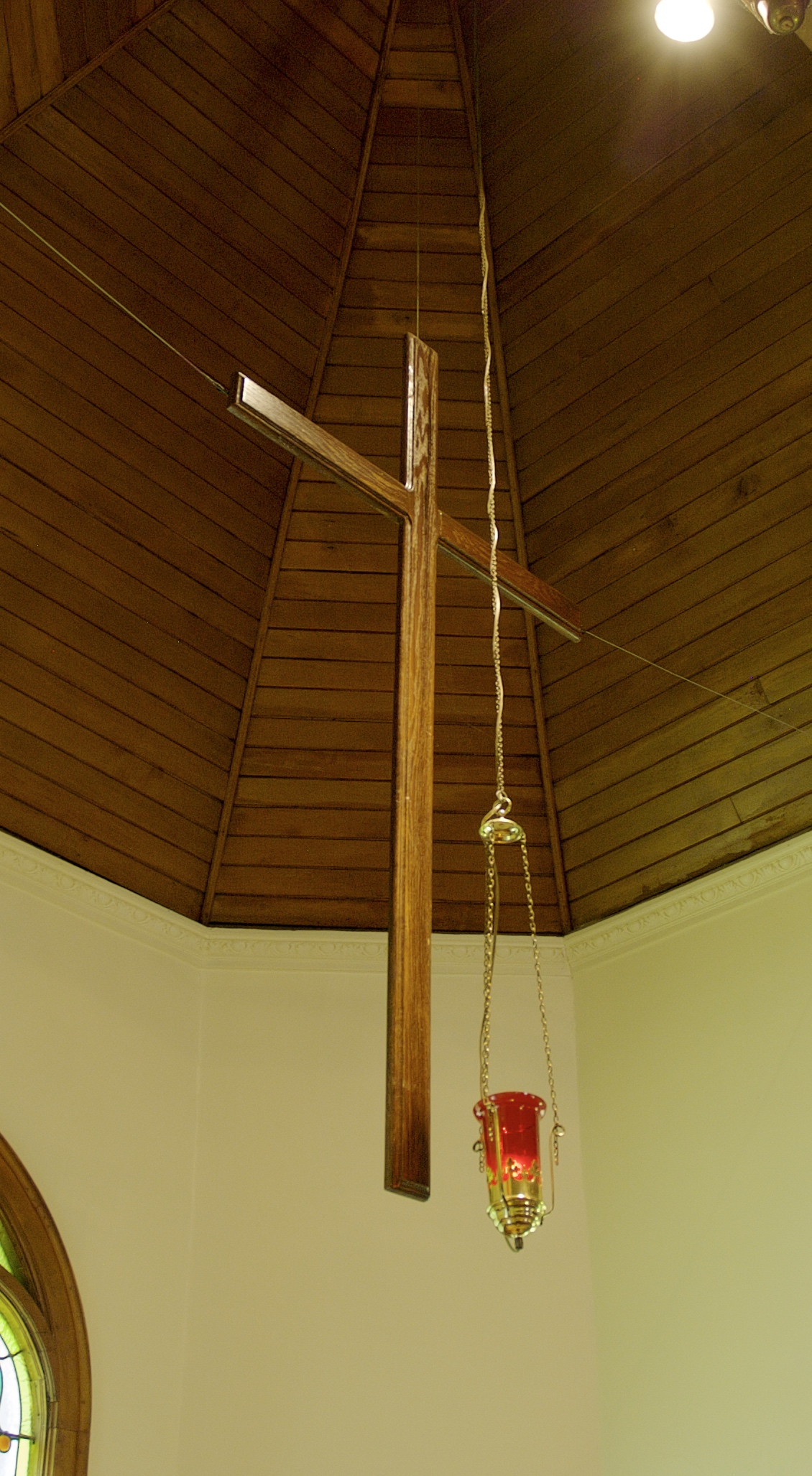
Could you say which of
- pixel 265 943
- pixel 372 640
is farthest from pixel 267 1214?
pixel 372 640

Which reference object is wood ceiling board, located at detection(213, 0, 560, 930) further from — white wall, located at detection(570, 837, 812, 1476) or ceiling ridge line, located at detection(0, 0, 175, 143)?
ceiling ridge line, located at detection(0, 0, 175, 143)

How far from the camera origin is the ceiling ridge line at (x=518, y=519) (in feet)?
15.9

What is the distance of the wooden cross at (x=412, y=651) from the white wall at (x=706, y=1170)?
158 cm

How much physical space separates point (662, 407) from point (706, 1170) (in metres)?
2.37

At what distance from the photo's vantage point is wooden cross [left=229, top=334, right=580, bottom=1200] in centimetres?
241

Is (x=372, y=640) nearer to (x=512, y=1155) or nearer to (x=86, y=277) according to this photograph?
(x=86, y=277)

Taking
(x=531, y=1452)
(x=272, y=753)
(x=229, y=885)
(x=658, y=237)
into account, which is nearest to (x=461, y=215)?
(x=658, y=237)

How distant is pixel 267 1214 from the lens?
455cm

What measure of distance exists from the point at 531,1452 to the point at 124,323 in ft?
11.6

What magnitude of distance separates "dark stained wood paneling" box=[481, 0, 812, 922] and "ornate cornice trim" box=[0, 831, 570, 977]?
31 cm

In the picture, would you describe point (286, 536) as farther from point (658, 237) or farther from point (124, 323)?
point (658, 237)

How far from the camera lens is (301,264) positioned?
15.7ft

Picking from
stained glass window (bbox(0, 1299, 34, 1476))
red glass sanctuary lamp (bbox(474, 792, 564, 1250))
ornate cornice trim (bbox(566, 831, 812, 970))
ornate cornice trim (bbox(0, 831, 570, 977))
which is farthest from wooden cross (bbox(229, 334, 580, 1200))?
stained glass window (bbox(0, 1299, 34, 1476))

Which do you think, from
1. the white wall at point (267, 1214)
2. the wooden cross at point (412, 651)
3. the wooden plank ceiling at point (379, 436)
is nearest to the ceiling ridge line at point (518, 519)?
the wooden plank ceiling at point (379, 436)
